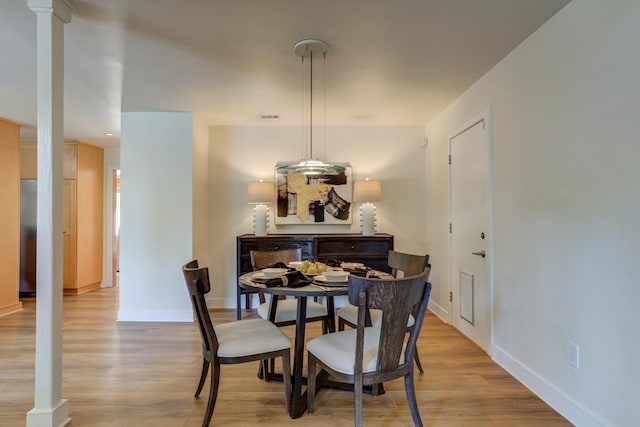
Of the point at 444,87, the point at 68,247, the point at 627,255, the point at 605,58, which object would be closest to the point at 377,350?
the point at 627,255

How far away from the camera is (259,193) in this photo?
4.27 metres

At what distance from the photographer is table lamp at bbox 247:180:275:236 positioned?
4.28 meters

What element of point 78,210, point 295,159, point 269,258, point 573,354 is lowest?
point 573,354

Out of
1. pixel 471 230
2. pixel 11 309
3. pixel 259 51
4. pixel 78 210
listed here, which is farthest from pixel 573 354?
pixel 78 210

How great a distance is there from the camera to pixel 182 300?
400 centimetres

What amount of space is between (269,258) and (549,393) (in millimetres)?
2223

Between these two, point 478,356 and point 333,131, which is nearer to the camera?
point 478,356

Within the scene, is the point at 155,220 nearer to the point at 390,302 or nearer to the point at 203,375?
the point at 203,375

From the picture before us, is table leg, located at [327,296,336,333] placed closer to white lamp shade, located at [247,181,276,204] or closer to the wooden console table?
the wooden console table

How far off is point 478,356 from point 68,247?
5818mm

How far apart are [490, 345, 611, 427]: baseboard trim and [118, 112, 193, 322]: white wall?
321 cm

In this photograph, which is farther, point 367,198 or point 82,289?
point 82,289

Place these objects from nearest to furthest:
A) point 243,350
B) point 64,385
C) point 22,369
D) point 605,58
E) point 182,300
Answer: point 605,58
point 243,350
point 64,385
point 22,369
point 182,300

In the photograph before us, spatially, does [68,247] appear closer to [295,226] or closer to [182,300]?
[182,300]
